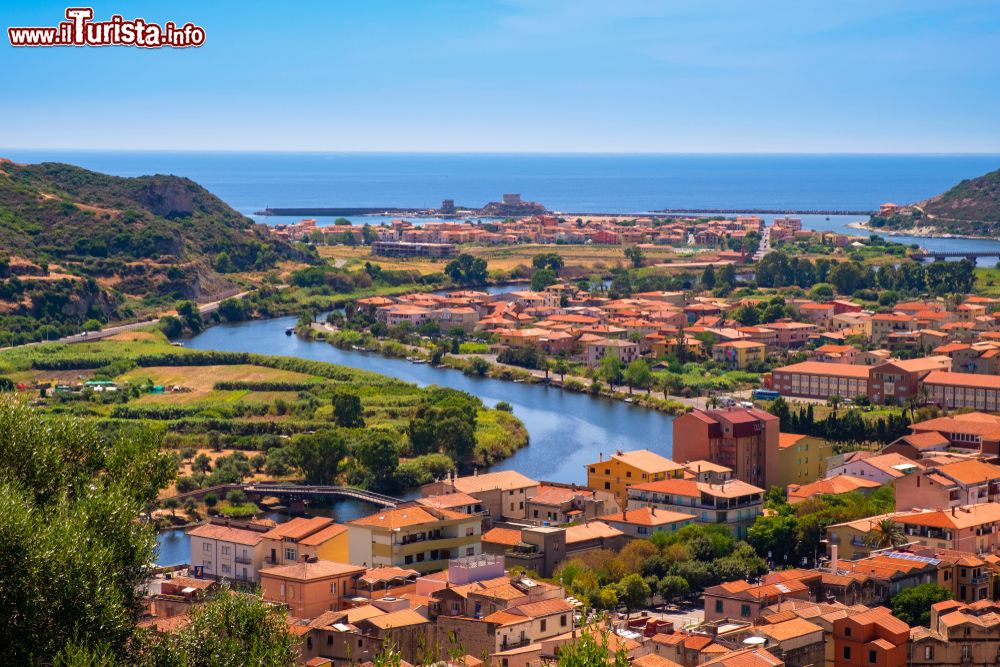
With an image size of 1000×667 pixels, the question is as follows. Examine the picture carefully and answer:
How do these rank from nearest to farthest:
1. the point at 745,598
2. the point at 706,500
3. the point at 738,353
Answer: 1. the point at 745,598
2. the point at 706,500
3. the point at 738,353

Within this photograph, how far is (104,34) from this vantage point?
2006 centimetres

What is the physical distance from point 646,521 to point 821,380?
16317 mm

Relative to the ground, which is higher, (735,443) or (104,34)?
(104,34)

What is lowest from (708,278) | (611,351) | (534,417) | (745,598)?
(534,417)

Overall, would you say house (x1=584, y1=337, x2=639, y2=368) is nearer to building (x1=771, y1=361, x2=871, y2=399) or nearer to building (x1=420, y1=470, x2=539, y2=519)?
building (x1=771, y1=361, x2=871, y2=399)

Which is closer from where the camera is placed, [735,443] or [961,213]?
[735,443]

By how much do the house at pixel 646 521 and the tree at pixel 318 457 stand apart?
6.71 metres

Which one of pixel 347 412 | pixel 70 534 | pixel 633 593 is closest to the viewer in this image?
pixel 70 534

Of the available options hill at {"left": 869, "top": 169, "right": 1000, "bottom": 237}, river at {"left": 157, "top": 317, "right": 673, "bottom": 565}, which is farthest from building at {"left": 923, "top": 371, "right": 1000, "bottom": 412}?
hill at {"left": 869, "top": 169, "right": 1000, "bottom": 237}

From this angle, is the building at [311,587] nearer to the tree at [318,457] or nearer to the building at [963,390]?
the tree at [318,457]

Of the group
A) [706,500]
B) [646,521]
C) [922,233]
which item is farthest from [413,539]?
[922,233]

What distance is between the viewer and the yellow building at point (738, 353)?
4196 cm

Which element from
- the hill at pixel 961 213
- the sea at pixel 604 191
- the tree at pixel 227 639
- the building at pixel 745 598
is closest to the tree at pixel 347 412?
the building at pixel 745 598

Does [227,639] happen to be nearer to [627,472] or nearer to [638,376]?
[627,472]
